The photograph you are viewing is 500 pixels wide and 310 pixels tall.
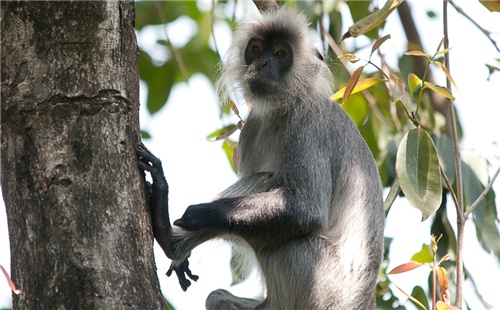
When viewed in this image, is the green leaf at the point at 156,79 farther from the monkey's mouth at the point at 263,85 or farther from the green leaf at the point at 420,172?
the green leaf at the point at 420,172

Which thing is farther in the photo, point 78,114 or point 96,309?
point 78,114

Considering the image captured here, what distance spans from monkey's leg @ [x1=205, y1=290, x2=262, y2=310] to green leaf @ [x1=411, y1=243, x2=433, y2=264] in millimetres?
1413

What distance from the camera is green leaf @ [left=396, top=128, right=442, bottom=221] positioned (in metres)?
2.68

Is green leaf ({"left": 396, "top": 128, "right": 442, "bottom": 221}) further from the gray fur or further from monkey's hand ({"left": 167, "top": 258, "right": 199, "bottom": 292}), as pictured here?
monkey's hand ({"left": 167, "top": 258, "right": 199, "bottom": 292})

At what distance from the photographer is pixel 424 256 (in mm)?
4457

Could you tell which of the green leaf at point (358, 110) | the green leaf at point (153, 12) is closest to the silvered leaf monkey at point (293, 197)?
the green leaf at point (358, 110)

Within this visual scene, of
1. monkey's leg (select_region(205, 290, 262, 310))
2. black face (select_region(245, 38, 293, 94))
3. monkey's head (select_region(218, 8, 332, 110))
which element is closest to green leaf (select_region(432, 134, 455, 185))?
monkey's head (select_region(218, 8, 332, 110))

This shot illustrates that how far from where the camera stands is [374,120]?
5.32 meters

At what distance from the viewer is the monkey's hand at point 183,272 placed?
132 inches

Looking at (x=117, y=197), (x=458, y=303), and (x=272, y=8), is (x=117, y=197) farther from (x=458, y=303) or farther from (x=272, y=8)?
(x=272, y=8)

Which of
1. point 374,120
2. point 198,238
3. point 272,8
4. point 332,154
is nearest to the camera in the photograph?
point 198,238

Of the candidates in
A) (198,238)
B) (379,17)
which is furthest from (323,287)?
(379,17)

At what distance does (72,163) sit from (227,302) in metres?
1.98

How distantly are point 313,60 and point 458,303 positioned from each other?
2181mm
